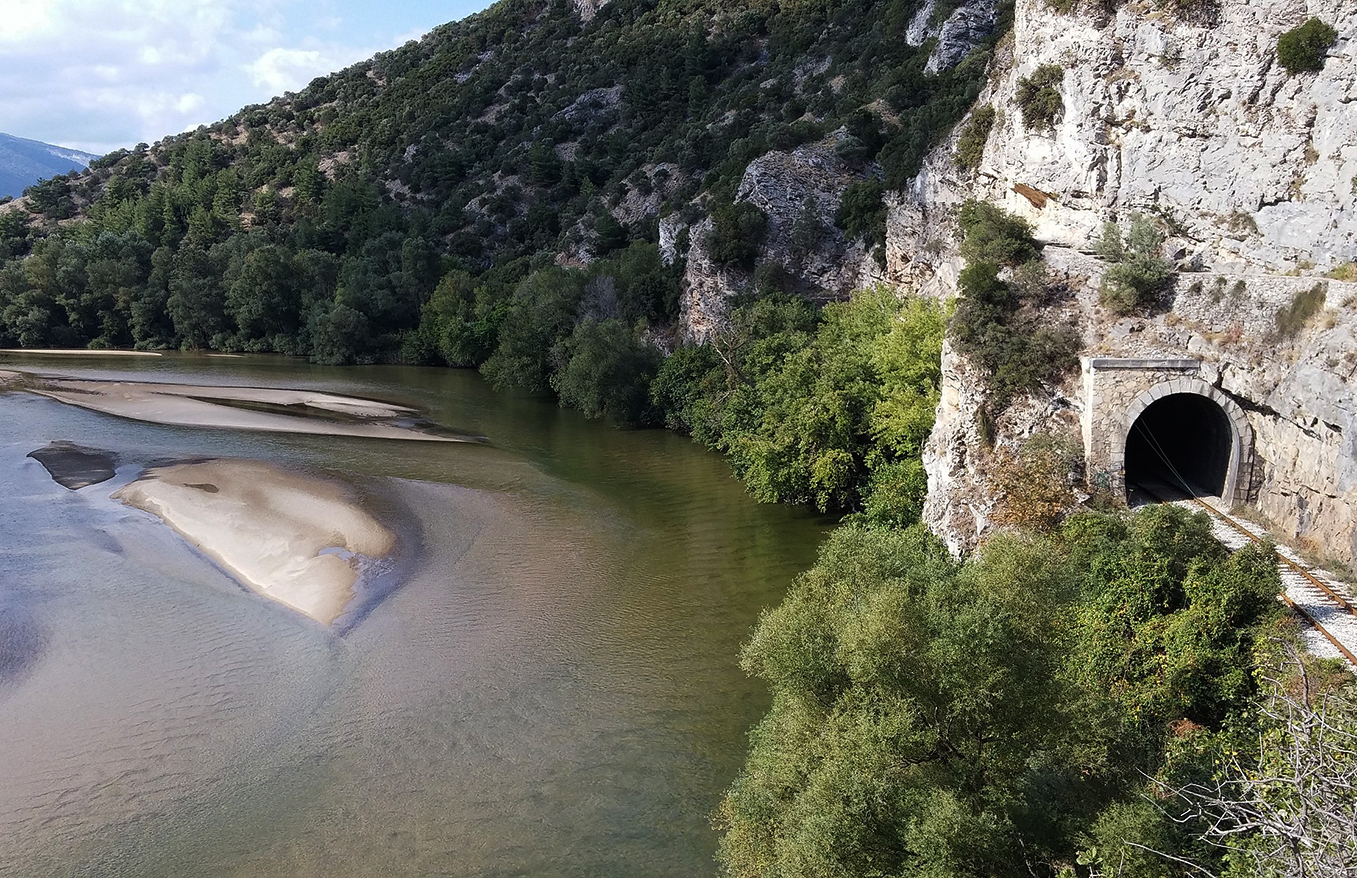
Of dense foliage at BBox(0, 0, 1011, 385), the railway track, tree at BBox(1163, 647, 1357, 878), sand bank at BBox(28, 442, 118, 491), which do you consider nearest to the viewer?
tree at BBox(1163, 647, 1357, 878)

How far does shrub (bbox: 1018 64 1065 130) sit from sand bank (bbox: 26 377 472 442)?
98.9 ft

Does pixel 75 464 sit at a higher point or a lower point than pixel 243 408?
lower

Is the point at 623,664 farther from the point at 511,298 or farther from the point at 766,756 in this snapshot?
the point at 511,298

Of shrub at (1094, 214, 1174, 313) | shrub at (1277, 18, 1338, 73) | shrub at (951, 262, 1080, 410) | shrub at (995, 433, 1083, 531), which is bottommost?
shrub at (995, 433, 1083, 531)

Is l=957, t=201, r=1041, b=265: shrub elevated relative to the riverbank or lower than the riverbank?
elevated

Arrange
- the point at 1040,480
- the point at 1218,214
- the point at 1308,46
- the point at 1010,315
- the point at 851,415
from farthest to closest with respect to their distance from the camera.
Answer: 1. the point at 851,415
2. the point at 1010,315
3. the point at 1218,214
4. the point at 1308,46
5. the point at 1040,480

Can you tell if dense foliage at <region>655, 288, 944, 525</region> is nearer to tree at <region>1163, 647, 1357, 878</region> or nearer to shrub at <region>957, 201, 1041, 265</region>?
shrub at <region>957, 201, 1041, 265</region>

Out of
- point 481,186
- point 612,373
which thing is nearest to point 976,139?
point 612,373

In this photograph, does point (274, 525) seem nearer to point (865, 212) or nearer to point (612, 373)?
point (612, 373)

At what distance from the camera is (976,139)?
123ft

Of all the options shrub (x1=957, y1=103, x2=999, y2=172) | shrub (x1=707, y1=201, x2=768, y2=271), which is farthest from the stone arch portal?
shrub (x1=707, y1=201, x2=768, y2=271)

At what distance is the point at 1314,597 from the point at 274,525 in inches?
1202

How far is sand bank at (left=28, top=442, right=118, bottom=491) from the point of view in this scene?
38.0 meters

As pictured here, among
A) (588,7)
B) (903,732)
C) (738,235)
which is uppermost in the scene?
(588,7)
